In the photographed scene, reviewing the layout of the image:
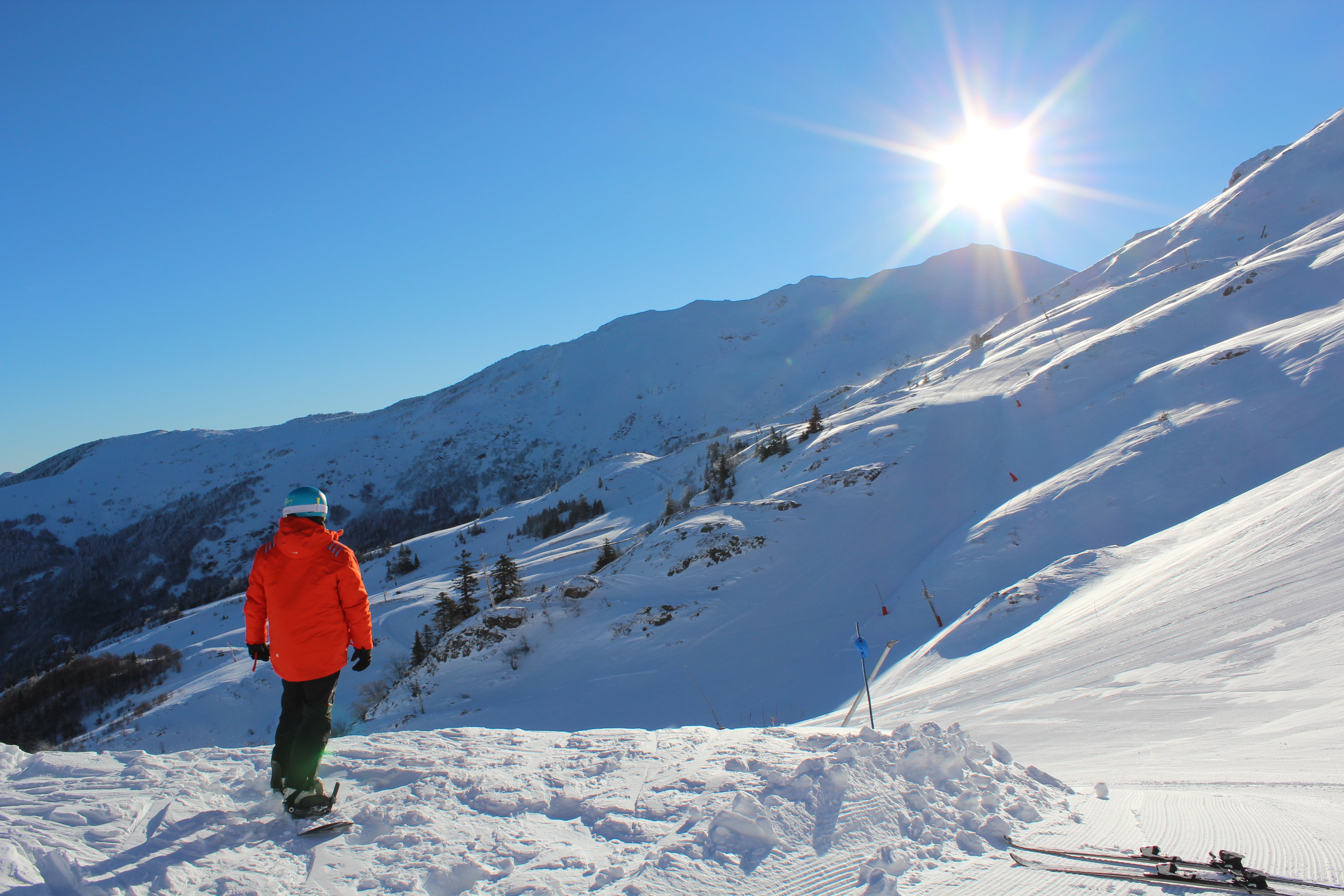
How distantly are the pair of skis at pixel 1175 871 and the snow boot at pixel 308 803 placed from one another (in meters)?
4.59

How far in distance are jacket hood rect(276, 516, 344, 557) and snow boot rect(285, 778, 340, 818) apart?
173cm

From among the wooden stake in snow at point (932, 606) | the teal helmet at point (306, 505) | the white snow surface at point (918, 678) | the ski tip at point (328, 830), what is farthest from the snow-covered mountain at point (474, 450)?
the ski tip at point (328, 830)

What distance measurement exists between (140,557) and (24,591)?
18.7 metres

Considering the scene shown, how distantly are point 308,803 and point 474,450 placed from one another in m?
152

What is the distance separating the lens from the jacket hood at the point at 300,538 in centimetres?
476

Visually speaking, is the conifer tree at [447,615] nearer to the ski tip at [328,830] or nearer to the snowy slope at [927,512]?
the snowy slope at [927,512]

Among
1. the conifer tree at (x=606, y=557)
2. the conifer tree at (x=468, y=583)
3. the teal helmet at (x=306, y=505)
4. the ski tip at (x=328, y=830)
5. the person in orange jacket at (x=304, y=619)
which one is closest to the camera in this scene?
the ski tip at (x=328, y=830)

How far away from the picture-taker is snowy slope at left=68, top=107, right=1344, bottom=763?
53.9 ft

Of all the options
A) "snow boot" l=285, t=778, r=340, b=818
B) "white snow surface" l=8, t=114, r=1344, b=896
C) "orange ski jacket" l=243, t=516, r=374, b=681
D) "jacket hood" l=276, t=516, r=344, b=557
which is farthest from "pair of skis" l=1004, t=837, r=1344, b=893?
"jacket hood" l=276, t=516, r=344, b=557

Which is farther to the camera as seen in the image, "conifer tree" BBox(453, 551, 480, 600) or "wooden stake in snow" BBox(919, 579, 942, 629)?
"conifer tree" BBox(453, 551, 480, 600)

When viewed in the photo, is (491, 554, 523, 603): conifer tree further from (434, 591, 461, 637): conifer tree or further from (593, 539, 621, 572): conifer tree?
(593, 539, 621, 572): conifer tree

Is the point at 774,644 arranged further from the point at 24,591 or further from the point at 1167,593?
the point at 24,591

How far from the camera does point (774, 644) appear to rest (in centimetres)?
1820

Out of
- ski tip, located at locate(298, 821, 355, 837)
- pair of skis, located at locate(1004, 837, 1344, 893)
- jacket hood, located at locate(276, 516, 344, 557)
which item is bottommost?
pair of skis, located at locate(1004, 837, 1344, 893)
